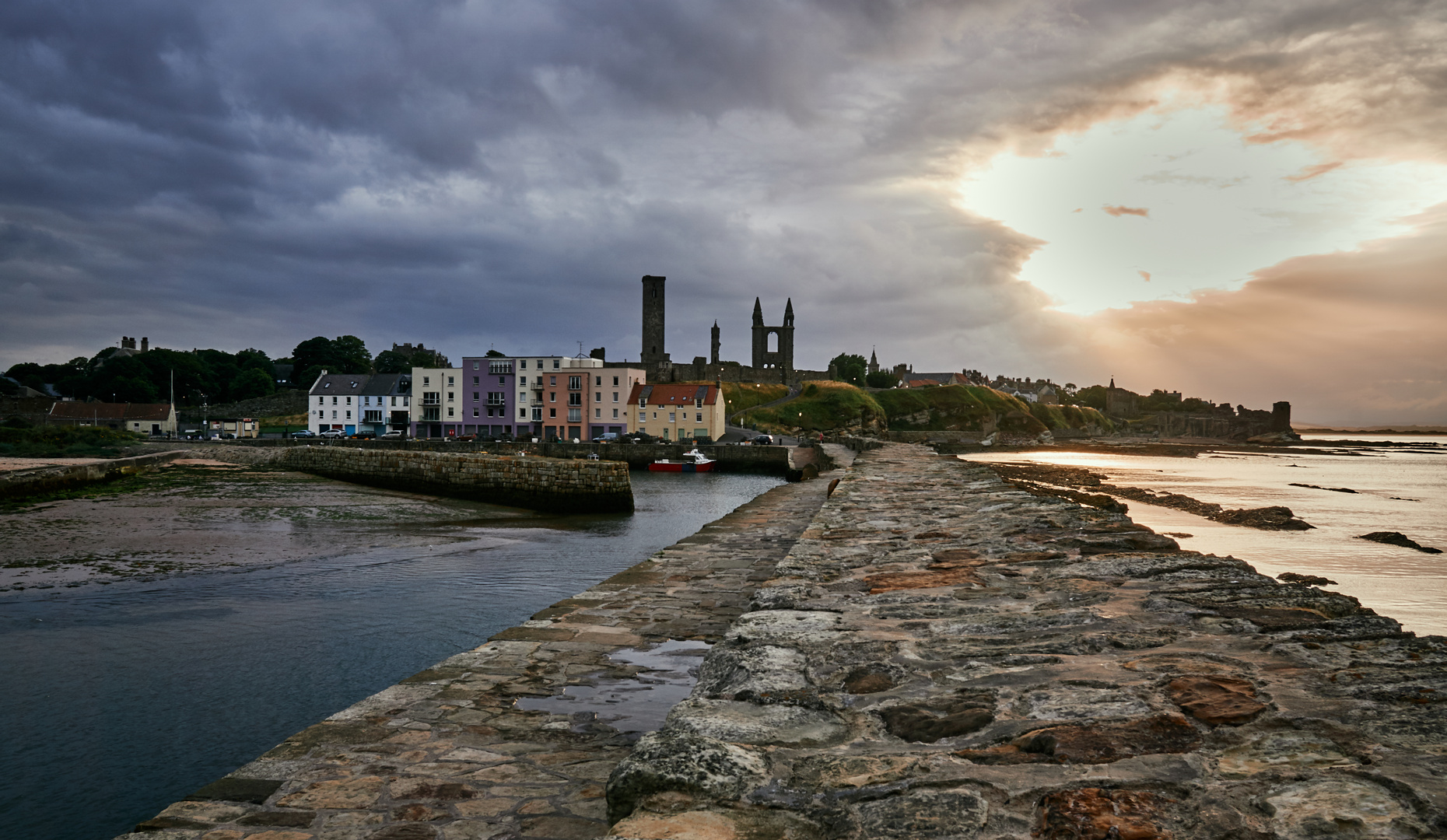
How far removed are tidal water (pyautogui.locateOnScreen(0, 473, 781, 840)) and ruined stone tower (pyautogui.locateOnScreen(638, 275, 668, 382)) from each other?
100 m

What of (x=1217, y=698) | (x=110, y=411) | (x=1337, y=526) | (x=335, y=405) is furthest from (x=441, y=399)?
(x=1217, y=698)

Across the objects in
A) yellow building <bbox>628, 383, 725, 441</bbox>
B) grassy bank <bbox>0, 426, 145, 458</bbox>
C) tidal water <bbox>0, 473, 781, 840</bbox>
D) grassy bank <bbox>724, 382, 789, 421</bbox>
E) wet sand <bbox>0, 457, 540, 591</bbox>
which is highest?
grassy bank <bbox>724, 382, 789, 421</bbox>

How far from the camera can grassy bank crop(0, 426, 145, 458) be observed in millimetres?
42688

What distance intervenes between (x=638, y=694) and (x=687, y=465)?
52.5 meters

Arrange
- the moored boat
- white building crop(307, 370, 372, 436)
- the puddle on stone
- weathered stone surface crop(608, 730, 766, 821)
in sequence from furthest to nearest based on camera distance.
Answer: white building crop(307, 370, 372, 436) < the moored boat < the puddle on stone < weathered stone surface crop(608, 730, 766, 821)

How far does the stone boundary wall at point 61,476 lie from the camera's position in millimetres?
23391

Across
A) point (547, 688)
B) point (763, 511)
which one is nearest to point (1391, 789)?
point (547, 688)

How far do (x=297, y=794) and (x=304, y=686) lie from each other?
556 cm

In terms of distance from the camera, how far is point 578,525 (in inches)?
925

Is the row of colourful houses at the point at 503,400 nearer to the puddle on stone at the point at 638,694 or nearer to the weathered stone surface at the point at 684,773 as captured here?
the puddle on stone at the point at 638,694

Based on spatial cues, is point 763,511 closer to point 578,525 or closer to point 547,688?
point 578,525

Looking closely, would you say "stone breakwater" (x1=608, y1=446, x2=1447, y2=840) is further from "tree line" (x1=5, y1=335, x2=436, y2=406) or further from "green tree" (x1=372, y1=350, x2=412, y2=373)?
"green tree" (x1=372, y1=350, x2=412, y2=373)

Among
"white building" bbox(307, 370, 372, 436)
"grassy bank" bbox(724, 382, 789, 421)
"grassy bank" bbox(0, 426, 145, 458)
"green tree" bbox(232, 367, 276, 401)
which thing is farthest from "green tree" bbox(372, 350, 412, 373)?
"grassy bank" bbox(0, 426, 145, 458)

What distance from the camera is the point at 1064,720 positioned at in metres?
2.77
